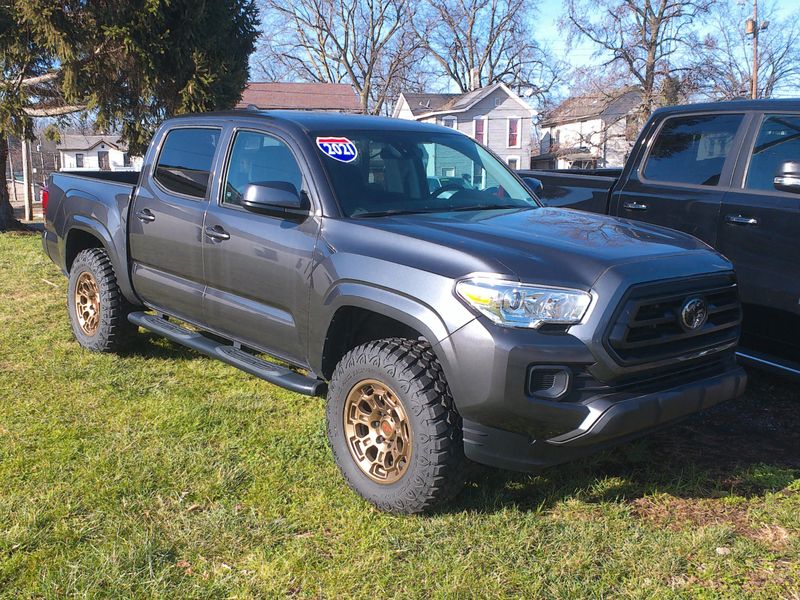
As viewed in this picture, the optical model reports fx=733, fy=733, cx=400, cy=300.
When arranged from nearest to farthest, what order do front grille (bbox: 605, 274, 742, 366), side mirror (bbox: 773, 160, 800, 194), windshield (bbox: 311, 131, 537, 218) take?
front grille (bbox: 605, 274, 742, 366)
windshield (bbox: 311, 131, 537, 218)
side mirror (bbox: 773, 160, 800, 194)

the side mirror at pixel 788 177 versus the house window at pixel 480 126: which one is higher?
the house window at pixel 480 126

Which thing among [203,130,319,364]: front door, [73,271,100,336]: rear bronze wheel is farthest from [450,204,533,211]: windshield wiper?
[73,271,100,336]: rear bronze wheel

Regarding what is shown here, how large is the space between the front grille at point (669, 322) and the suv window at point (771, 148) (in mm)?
1485

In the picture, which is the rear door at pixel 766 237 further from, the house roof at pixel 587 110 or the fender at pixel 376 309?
the house roof at pixel 587 110

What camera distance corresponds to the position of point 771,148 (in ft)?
15.4

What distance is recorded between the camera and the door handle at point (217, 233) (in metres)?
4.29

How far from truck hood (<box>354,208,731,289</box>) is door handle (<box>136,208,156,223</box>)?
2.02 metres

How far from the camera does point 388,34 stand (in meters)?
46.1

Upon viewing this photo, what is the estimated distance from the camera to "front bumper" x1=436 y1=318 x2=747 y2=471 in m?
2.90

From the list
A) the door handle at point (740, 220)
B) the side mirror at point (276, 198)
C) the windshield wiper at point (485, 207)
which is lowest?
the door handle at point (740, 220)

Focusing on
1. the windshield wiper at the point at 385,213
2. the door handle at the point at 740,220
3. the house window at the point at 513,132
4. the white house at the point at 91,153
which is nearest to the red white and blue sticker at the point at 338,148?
the windshield wiper at the point at 385,213

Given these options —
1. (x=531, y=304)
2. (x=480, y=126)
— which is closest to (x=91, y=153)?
(x=480, y=126)

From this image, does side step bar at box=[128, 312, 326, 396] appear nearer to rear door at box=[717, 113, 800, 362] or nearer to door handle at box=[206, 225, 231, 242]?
door handle at box=[206, 225, 231, 242]

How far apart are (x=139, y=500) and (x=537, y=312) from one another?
6.85 ft
